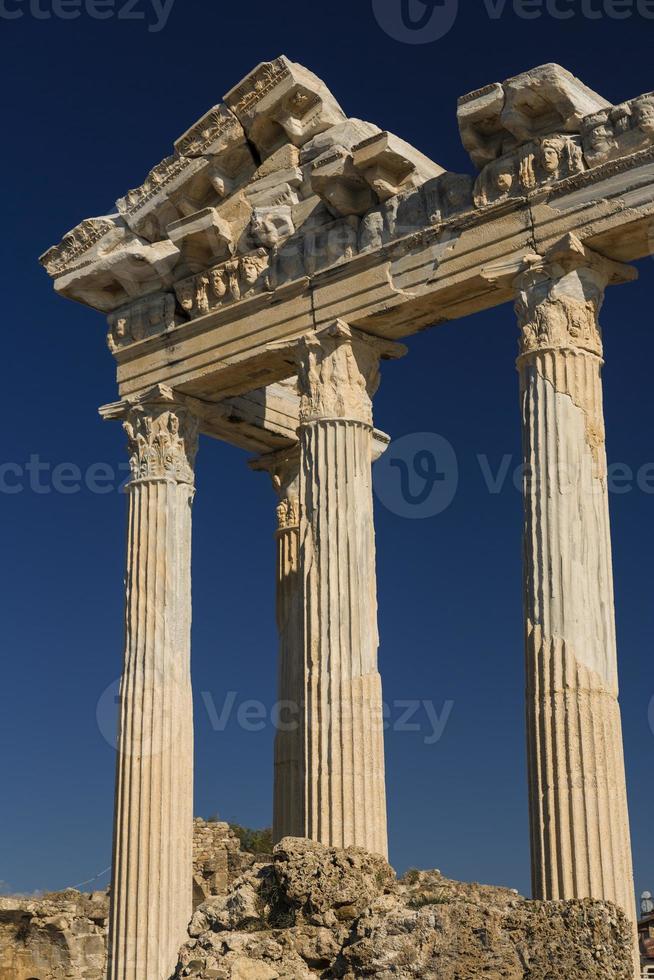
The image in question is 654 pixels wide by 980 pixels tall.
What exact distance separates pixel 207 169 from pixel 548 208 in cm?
638

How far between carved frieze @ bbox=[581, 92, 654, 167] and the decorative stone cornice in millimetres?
8198

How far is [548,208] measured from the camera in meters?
20.7

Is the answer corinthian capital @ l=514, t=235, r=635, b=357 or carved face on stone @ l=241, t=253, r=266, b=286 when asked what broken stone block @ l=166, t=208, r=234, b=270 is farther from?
corinthian capital @ l=514, t=235, r=635, b=357

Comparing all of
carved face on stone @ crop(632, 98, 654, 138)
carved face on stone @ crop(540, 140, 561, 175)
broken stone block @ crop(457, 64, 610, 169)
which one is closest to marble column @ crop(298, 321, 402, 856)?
broken stone block @ crop(457, 64, 610, 169)

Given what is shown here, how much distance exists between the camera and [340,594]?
22.3m

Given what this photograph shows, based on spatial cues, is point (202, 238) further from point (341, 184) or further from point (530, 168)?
point (530, 168)

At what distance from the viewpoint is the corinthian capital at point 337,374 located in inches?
905

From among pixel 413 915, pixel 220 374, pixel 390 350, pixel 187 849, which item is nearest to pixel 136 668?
pixel 187 849

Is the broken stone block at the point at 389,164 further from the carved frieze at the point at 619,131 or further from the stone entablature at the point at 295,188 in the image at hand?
the carved frieze at the point at 619,131

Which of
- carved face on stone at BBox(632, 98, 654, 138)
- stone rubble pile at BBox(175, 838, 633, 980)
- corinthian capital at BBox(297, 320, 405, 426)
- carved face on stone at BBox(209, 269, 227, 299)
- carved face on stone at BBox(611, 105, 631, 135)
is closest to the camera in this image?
stone rubble pile at BBox(175, 838, 633, 980)

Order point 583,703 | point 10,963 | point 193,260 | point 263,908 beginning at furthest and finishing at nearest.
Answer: point 10,963 → point 193,260 → point 583,703 → point 263,908

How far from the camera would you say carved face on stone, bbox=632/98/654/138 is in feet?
64.3

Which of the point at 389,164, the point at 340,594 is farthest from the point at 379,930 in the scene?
the point at 389,164

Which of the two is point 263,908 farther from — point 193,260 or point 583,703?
point 193,260
